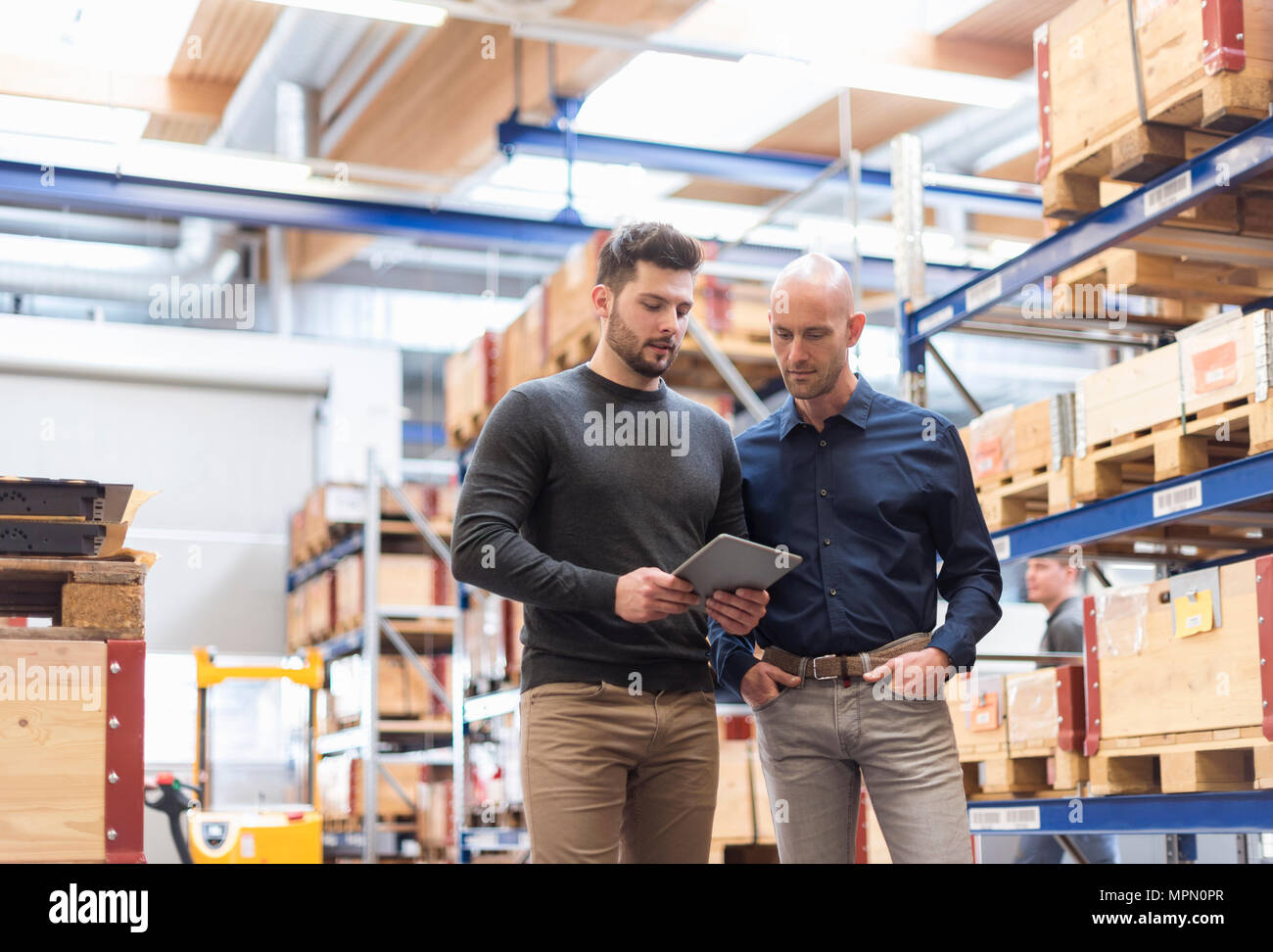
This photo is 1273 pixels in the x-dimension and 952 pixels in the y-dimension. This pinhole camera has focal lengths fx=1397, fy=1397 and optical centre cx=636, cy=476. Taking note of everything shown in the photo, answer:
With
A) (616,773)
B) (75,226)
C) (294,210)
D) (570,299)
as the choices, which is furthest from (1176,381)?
(75,226)

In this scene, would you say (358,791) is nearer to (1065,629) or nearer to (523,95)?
(523,95)

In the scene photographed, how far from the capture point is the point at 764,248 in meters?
13.5

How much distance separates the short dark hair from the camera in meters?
3.19

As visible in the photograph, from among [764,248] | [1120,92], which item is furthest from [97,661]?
[764,248]

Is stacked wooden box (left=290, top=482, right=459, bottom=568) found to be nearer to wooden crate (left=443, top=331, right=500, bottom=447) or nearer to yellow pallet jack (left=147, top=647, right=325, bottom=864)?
wooden crate (left=443, top=331, right=500, bottom=447)

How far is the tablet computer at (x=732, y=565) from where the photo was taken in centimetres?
281

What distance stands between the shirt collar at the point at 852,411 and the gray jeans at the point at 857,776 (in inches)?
25.7

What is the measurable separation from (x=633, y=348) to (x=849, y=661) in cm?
89

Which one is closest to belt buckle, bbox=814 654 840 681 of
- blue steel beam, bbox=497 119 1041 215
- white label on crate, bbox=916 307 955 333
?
white label on crate, bbox=916 307 955 333

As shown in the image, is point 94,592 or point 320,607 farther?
point 320,607

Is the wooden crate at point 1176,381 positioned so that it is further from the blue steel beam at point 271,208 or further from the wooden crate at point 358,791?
the wooden crate at point 358,791

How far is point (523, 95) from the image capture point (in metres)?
11.2

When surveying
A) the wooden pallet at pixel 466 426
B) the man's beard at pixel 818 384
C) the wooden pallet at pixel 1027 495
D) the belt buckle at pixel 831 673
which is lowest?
the belt buckle at pixel 831 673

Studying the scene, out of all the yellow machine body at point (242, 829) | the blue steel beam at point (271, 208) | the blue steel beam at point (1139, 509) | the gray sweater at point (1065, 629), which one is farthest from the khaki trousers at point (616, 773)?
the blue steel beam at point (271, 208)
